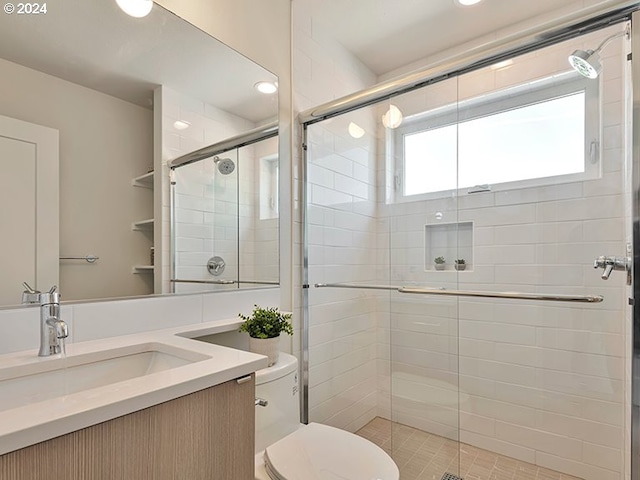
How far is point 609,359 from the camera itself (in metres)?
1.75

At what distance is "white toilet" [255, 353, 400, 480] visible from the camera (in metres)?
1.13

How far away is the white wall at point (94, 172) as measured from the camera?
1.05 metres

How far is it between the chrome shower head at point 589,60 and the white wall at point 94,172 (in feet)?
5.55

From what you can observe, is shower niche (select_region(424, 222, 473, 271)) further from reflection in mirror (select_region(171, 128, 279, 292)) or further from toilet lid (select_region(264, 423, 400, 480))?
toilet lid (select_region(264, 423, 400, 480))

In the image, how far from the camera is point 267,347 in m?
1.38

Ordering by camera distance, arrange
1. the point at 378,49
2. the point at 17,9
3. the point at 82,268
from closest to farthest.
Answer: the point at 17,9 → the point at 82,268 → the point at 378,49

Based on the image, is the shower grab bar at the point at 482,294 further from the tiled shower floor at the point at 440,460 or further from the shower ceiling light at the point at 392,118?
the shower ceiling light at the point at 392,118

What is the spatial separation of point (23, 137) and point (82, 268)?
1.30ft

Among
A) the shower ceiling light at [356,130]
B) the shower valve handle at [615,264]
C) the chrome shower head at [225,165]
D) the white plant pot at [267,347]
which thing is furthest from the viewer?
the shower ceiling light at [356,130]

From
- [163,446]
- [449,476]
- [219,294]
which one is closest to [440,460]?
[449,476]

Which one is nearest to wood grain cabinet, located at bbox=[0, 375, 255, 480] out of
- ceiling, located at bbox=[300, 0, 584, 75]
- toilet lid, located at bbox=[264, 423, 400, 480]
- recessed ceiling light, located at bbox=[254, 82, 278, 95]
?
toilet lid, located at bbox=[264, 423, 400, 480]

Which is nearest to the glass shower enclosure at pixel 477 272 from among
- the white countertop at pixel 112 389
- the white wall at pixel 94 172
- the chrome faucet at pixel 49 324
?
the white wall at pixel 94 172

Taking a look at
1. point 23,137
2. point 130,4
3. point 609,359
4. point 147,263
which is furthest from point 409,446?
point 130,4

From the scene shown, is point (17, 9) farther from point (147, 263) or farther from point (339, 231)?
point (339, 231)
